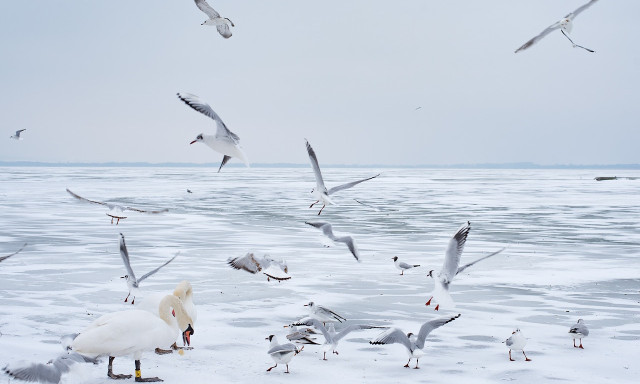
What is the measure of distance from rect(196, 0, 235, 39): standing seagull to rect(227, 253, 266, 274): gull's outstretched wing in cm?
394

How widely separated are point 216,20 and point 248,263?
4.43 metres

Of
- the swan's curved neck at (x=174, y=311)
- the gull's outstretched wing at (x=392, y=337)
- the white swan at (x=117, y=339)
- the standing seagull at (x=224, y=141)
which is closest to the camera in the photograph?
the white swan at (x=117, y=339)

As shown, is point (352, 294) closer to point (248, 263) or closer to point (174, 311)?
point (248, 263)

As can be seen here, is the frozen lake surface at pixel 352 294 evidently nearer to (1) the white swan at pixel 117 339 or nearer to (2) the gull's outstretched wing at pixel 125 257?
(1) the white swan at pixel 117 339

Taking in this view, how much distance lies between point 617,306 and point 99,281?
8.67m

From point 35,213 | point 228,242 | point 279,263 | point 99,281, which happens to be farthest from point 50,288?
point 35,213

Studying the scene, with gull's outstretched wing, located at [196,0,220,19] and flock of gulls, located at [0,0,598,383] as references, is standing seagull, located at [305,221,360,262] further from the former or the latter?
gull's outstretched wing, located at [196,0,220,19]

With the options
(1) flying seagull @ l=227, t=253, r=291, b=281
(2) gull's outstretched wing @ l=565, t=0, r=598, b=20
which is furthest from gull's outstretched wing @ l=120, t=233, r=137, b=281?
(2) gull's outstretched wing @ l=565, t=0, r=598, b=20

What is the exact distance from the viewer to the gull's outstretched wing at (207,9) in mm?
12219

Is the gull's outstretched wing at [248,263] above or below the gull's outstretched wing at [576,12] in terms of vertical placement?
below

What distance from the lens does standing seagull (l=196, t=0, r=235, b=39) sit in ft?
39.8

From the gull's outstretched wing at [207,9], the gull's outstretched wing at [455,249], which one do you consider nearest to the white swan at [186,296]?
the gull's outstretched wing at [455,249]

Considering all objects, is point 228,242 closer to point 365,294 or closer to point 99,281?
point 99,281

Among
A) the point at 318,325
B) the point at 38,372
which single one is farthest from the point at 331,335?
the point at 38,372
